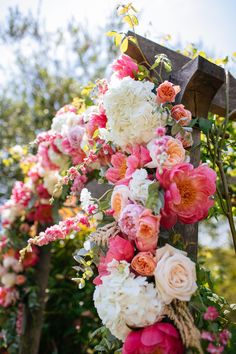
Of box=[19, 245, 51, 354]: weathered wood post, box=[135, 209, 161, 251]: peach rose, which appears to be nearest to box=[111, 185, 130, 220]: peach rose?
box=[135, 209, 161, 251]: peach rose

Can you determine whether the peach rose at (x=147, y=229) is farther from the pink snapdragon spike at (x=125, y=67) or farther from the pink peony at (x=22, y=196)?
the pink peony at (x=22, y=196)

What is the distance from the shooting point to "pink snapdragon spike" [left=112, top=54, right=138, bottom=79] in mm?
1452

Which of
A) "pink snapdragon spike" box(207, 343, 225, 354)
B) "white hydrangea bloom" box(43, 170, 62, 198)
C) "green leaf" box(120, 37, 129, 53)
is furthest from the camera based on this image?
"white hydrangea bloom" box(43, 170, 62, 198)

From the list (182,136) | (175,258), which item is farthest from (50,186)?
(175,258)

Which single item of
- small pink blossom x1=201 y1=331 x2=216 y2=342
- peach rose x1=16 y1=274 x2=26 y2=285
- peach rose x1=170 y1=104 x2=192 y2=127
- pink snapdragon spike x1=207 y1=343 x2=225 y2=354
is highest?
peach rose x1=16 y1=274 x2=26 y2=285

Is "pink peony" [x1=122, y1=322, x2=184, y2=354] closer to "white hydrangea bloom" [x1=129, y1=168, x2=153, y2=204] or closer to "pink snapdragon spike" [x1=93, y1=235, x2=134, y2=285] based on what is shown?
"pink snapdragon spike" [x1=93, y1=235, x2=134, y2=285]

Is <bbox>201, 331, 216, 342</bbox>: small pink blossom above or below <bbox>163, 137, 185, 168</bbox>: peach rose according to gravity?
below

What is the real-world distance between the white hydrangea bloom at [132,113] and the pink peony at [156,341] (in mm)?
547

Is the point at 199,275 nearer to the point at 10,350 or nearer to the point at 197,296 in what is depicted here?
the point at 197,296

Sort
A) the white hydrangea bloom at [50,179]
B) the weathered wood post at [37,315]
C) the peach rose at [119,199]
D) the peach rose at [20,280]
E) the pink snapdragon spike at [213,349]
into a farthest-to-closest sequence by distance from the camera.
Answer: the peach rose at [20,280]
the white hydrangea bloom at [50,179]
the weathered wood post at [37,315]
the peach rose at [119,199]
the pink snapdragon spike at [213,349]

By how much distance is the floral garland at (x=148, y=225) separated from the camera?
102cm

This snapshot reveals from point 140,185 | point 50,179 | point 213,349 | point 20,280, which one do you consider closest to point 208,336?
point 213,349

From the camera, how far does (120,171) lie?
139 cm

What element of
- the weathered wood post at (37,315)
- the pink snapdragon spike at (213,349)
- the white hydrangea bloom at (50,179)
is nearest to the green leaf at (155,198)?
the pink snapdragon spike at (213,349)
